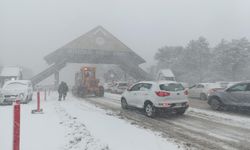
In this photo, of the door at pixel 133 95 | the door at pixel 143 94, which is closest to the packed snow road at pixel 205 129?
the door at pixel 143 94

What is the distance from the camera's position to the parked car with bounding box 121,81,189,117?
12.4 metres

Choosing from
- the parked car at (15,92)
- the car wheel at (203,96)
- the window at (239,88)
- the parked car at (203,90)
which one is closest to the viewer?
the window at (239,88)

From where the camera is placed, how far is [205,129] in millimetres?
9906

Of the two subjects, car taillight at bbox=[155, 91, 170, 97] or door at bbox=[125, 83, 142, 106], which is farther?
door at bbox=[125, 83, 142, 106]

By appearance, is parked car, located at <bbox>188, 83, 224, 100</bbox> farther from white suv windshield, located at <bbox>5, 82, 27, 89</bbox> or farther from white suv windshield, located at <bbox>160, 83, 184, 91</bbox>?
white suv windshield, located at <bbox>5, 82, 27, 89</bbox>

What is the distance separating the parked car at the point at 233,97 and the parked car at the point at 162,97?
266 centimetres

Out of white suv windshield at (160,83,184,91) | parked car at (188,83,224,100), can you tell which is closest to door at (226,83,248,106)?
white suv windshield at (160,83,184,91)

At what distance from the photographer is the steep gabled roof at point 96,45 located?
51.1 metres

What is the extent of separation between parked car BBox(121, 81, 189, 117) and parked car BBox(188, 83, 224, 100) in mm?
9844

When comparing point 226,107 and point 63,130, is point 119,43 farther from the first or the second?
point 63,130

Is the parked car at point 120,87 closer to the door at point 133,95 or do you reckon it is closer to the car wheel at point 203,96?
the car wheel at point 203,96

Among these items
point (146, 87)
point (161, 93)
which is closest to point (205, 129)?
point (161, 93)

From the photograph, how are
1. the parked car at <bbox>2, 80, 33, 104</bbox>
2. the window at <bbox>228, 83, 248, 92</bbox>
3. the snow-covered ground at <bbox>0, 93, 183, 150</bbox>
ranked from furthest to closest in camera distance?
the parked car at <bbox>2, 80, 33, 104</bbox>, the window at <bbox>228, 83, 248, 92</bbox>, the snow-covered ground at <bbox>0, 93, 183, 150</bbox>

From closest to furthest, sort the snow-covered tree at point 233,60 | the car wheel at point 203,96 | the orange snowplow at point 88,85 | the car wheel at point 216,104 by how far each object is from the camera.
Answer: the car wheel at point 216,104 < the car wheel at point 203,96 < the orange snowplow at point 88,85 < the snow-covered tree at point 233,60
